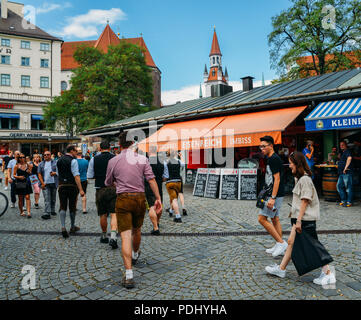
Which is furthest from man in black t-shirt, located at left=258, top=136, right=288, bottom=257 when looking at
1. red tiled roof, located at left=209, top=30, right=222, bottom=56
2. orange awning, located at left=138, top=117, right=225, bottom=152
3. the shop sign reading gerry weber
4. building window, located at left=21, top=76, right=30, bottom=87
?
red tiled roof, located at left=209, top=30, right=222, bottom=56

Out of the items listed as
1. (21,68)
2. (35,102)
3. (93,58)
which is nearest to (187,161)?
(93,58)

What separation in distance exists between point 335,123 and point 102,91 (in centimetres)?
2613

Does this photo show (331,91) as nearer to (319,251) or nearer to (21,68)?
(319,251)

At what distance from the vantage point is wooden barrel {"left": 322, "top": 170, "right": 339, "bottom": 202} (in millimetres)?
9417

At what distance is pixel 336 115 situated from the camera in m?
8.80

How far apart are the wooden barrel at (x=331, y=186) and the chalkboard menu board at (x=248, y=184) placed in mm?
2201

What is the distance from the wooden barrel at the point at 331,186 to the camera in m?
9.42

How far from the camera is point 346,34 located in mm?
27969

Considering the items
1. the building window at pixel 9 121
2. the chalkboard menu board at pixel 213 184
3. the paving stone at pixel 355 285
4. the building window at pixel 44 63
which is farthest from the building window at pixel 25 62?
the paving stone at pixel 355 285

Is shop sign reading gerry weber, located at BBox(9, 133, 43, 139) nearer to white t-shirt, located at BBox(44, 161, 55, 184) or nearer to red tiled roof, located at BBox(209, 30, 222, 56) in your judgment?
white t-shirt, located at BBox(44, 161, 55, 184)

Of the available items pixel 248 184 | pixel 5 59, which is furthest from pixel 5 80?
pixel 248 184

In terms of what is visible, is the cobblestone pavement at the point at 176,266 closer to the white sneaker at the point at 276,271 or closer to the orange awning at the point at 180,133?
the white sneaker at the point at 276,271

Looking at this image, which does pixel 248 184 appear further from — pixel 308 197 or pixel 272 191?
pixel 308 197

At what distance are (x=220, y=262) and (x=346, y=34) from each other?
30663 millimetres
